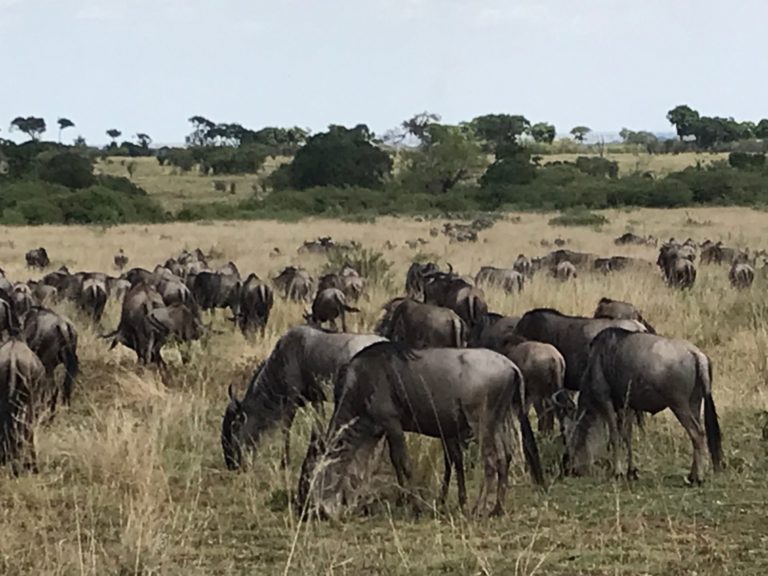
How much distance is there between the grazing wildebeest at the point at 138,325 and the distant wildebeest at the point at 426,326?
10.0ft

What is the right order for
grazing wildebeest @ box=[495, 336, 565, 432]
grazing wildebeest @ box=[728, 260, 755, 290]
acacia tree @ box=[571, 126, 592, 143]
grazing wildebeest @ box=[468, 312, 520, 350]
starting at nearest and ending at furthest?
grazing wildebeest @ box=[495, 336, 565, 432] → grazing wildebeest @ box=[468, 312, 520, 350] → grazing wildebeest @ box=[728, 260, 755, 290] → acacia tree @ box=[571, 126, 592, 143]

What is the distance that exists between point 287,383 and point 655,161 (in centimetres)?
7573

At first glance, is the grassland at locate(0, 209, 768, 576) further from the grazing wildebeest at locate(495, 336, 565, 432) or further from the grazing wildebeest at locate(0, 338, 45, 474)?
the grazing wildebeest at locate(495, 336, 565, 432)

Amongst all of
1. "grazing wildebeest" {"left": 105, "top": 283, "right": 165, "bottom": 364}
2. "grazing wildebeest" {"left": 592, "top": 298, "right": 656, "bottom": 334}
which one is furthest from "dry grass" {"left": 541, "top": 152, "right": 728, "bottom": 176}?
"grazing wildebeest" {"left": 592, "top": 298, "right": 656, "bottom": 334}

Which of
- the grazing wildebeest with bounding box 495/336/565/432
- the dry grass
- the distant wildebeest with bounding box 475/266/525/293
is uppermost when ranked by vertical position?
the dry grass

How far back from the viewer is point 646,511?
6844 millimetres

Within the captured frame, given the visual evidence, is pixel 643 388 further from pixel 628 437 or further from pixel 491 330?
pixel 491 330

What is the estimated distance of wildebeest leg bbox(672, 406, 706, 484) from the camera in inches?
292

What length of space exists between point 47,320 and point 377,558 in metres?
5.06

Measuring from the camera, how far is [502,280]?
56.7ft

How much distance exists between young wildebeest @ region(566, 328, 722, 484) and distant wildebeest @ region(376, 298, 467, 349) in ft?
7.30

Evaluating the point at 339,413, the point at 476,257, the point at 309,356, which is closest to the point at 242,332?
the point at 309,356

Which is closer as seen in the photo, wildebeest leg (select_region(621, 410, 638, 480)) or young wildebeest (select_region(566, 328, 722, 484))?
young wildebeest (select_region(566, 328, 722, 484))

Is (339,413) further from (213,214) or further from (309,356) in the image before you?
(213,214)
